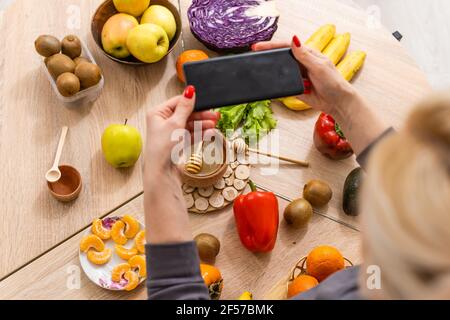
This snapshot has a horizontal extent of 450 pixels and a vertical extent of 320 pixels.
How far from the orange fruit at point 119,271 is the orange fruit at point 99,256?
37mm

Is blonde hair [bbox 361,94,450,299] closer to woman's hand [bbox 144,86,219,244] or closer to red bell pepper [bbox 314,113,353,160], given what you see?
woman's hand [bbox 144,86,219,244]

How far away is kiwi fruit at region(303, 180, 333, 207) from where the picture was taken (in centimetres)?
146

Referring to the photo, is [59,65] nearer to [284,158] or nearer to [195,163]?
[195,163]

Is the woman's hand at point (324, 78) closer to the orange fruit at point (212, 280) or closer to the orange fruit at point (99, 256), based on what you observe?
the orange fruit at point (212, 280)

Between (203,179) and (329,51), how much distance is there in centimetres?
64

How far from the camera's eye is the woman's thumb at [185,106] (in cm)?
117

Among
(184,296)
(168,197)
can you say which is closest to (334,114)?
(168,197)

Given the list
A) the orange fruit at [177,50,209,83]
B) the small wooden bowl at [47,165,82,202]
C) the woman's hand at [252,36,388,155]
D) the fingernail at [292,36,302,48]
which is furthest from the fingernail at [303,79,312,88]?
the small wooden bowl at [47,165,82,202]

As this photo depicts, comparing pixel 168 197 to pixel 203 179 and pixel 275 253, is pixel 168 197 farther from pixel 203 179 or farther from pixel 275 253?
pixel 275 253

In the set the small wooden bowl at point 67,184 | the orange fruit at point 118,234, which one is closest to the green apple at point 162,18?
the small wooden bowl at point 67,184

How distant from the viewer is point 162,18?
1.62 m

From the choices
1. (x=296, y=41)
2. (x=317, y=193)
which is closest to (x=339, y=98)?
(x=296, y=41)
